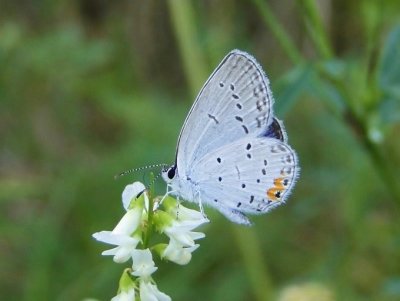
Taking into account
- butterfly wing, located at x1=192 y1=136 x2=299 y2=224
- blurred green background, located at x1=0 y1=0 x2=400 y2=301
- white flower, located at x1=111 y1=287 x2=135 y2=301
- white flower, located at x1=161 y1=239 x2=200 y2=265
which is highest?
blurred green background, located at x1=0 y1=0 x2=400 y2=301

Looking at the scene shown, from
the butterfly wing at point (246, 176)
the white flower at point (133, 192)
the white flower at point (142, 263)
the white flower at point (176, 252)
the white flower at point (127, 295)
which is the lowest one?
the white flower at point (127, 295)

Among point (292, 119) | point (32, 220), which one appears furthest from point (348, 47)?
point (32, 220)

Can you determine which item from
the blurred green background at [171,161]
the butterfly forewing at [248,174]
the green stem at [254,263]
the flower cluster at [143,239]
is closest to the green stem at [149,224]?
the flower cluster at [143,239]

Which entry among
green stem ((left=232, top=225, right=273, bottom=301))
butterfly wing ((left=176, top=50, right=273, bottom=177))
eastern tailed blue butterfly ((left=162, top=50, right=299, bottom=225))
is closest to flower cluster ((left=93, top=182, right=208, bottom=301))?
eastern tailed blue butterfly ((left=162, top=50, right=299, bottom=225))

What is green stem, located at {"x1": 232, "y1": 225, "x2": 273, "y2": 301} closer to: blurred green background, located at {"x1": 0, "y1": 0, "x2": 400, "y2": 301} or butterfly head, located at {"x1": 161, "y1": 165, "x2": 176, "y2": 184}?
blurred green background, located at {"x1": 0, "y1": 0, "x2": 400, "y2": 301}

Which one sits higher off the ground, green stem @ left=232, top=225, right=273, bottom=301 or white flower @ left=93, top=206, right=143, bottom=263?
green stem @ left=232, top=225, right=273, bottom=301

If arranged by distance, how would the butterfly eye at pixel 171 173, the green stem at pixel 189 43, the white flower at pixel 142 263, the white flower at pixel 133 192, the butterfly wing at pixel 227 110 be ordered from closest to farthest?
the white flower at pixel 142 263 → the white flower at pixel 133 192 → the butterfly wing at pixel 227 110 → the butterfly eye at pixel 171 173 → the green stem at pixel 189 43

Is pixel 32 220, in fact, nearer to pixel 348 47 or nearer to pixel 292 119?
pixel 292 119

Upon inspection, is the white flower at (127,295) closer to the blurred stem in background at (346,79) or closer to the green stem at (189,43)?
the blurred stem in background at (346,79)
